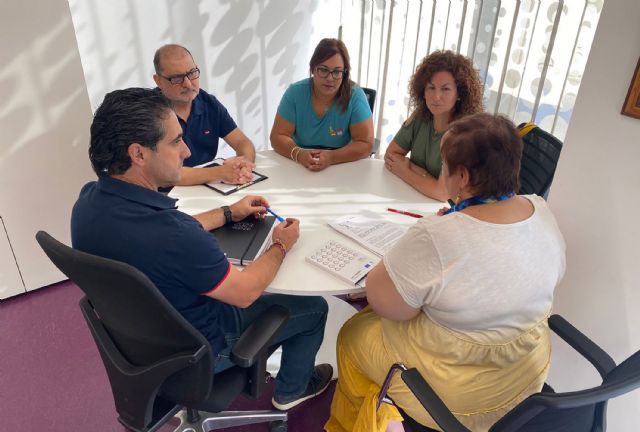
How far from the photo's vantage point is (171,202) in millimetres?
A: 1174

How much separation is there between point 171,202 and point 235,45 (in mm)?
Result: 2352

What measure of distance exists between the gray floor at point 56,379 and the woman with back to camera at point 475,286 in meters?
0.77

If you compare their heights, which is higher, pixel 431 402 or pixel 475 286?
pixel 475 286

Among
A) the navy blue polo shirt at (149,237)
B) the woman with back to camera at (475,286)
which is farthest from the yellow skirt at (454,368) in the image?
the navy blue polo shirt at (149,237)

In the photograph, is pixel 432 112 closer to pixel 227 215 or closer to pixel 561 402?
pixel 227 215

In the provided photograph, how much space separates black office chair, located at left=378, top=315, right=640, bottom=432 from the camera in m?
0.80

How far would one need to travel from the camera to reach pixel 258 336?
47.5 inches

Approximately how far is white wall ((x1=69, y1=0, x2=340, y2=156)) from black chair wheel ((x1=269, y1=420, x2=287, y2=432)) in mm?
2126

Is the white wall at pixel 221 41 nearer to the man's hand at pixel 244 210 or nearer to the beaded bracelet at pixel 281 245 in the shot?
the man's hand at pixel 244 210

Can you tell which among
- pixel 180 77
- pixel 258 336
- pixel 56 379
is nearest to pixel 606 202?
pixel 258 336

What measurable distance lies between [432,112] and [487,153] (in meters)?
0.97

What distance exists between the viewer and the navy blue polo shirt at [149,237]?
108 centimetres

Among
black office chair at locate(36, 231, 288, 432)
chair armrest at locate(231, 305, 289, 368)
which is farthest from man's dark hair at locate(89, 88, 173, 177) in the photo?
chair armrest at locate(231, 305, 289, 368)

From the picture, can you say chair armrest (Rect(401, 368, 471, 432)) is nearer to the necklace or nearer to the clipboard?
the necklace
